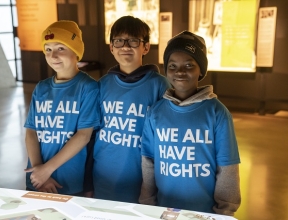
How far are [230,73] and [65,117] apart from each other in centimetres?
549

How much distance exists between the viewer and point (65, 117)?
1.93 meters

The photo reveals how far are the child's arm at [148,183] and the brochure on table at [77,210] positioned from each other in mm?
439

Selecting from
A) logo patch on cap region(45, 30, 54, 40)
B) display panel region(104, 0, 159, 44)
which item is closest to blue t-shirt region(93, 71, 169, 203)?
logo patch on cap region(45, 30, 54, 40)

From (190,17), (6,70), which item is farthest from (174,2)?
(6,70)

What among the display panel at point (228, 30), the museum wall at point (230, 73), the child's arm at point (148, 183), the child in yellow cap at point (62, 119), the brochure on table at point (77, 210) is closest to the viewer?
the brochure on table at point (77, 210)

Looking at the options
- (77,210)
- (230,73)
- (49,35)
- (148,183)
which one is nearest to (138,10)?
(230,73)

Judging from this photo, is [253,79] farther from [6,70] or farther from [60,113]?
[6,70]

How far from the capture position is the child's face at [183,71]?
1658 millimetres

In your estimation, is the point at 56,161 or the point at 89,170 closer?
the point at 56,161

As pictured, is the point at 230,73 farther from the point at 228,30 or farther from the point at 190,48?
the point at 190,48

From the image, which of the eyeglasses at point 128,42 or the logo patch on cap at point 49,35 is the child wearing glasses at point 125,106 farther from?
the logo patch on cap at point 49,35

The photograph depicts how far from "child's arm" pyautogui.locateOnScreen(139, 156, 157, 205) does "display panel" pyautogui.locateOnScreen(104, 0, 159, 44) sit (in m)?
5.95

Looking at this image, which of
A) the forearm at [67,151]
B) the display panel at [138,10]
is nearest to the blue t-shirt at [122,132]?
the forearm at [67,151]

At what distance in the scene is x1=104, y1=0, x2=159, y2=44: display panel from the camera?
295 inches
